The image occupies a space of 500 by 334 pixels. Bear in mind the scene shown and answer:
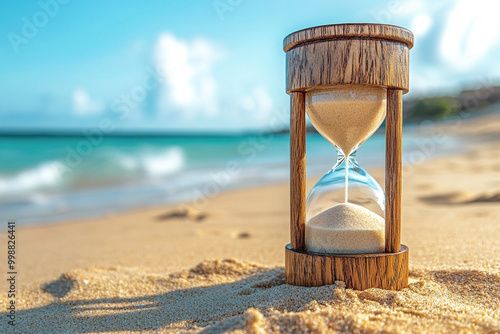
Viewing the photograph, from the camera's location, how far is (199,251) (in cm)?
341

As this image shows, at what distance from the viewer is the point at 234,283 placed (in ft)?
7.64

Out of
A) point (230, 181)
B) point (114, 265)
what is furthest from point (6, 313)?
point (230, 181)

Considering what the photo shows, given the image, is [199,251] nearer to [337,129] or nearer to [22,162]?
[337,129]

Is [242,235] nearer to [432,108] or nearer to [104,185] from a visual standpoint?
[104,185]

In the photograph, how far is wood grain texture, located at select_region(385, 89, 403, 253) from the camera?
1.90m

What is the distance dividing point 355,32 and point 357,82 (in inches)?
7.5

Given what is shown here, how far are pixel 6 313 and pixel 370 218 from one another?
5.40 feet

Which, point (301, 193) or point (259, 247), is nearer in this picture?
point (301, 193)

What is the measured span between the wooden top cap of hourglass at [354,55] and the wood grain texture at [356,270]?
678mm

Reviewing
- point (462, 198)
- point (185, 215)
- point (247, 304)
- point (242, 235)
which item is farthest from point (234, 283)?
point (462, 198)

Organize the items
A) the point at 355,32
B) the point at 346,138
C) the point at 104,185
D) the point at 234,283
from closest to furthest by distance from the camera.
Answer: the point at 355,32
the point at 346,138
the point at 234,283
the point at 104,185

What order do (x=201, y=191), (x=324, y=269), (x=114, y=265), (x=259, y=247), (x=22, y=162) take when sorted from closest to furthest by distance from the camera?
(x=324, y=269) → (x=114, y=265) → (x=259, y=247) → (x=201, y=191) → (x=22, y=162)

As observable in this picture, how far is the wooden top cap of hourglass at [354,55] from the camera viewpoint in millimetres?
1837

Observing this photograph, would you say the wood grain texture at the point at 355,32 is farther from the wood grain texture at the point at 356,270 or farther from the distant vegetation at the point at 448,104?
the distant vegetation at the point at 448,104
